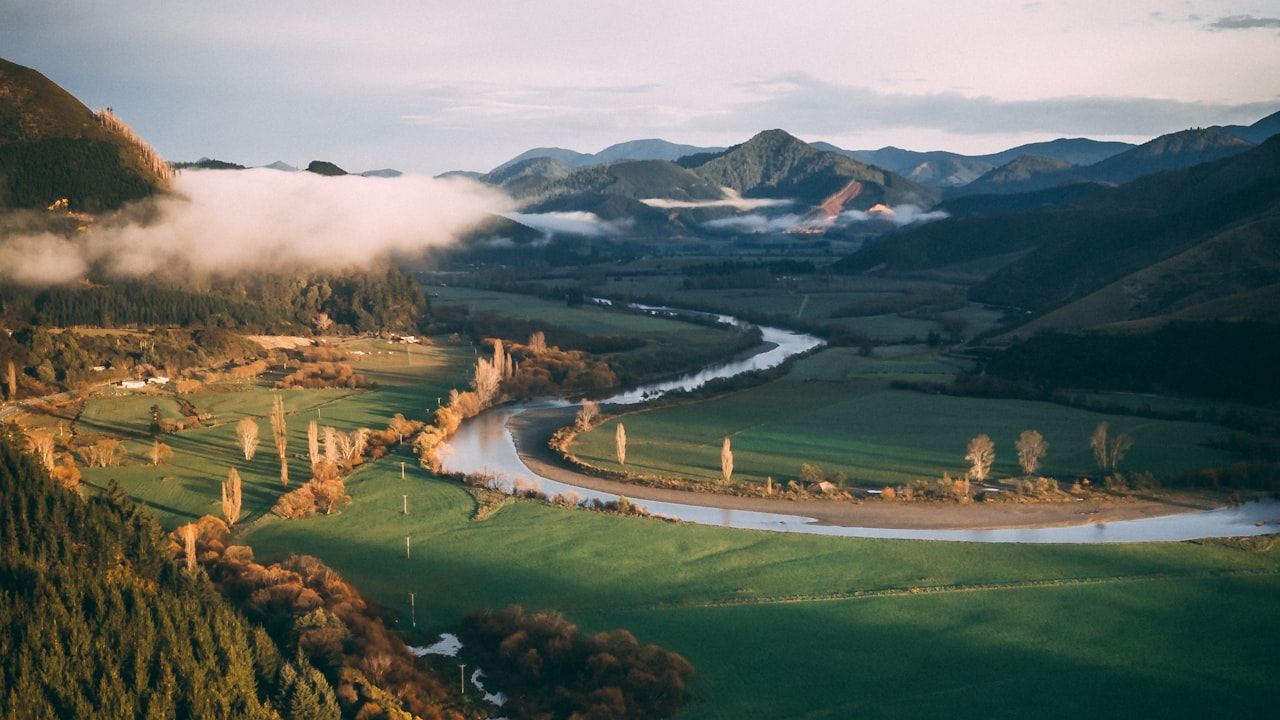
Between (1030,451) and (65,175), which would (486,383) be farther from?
(65,175)

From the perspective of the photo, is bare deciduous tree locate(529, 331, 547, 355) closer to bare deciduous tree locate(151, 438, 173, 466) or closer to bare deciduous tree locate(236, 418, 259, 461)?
bare deciduous tree locate(236, 418, 259, 461)

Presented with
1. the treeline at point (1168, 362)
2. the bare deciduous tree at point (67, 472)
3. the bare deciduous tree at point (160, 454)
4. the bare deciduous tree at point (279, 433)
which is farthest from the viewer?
the treeline at point (1168, 362)

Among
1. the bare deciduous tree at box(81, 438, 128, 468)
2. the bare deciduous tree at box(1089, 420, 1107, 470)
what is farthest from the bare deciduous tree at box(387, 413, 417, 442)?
the bare deciduous tree at box(1089, 420, 1107, 470)

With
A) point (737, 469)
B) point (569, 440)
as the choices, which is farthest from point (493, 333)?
point (737, 469)

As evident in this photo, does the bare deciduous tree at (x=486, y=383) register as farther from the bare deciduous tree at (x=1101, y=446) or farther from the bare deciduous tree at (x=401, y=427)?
the bare deciduous tree at (x=1101, y=446)

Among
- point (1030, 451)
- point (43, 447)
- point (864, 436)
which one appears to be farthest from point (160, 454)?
point (1030, 451)

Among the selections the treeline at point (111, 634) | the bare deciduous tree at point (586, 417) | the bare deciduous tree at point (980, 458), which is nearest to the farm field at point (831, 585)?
the bare deciduous tree at point (980, 458)
